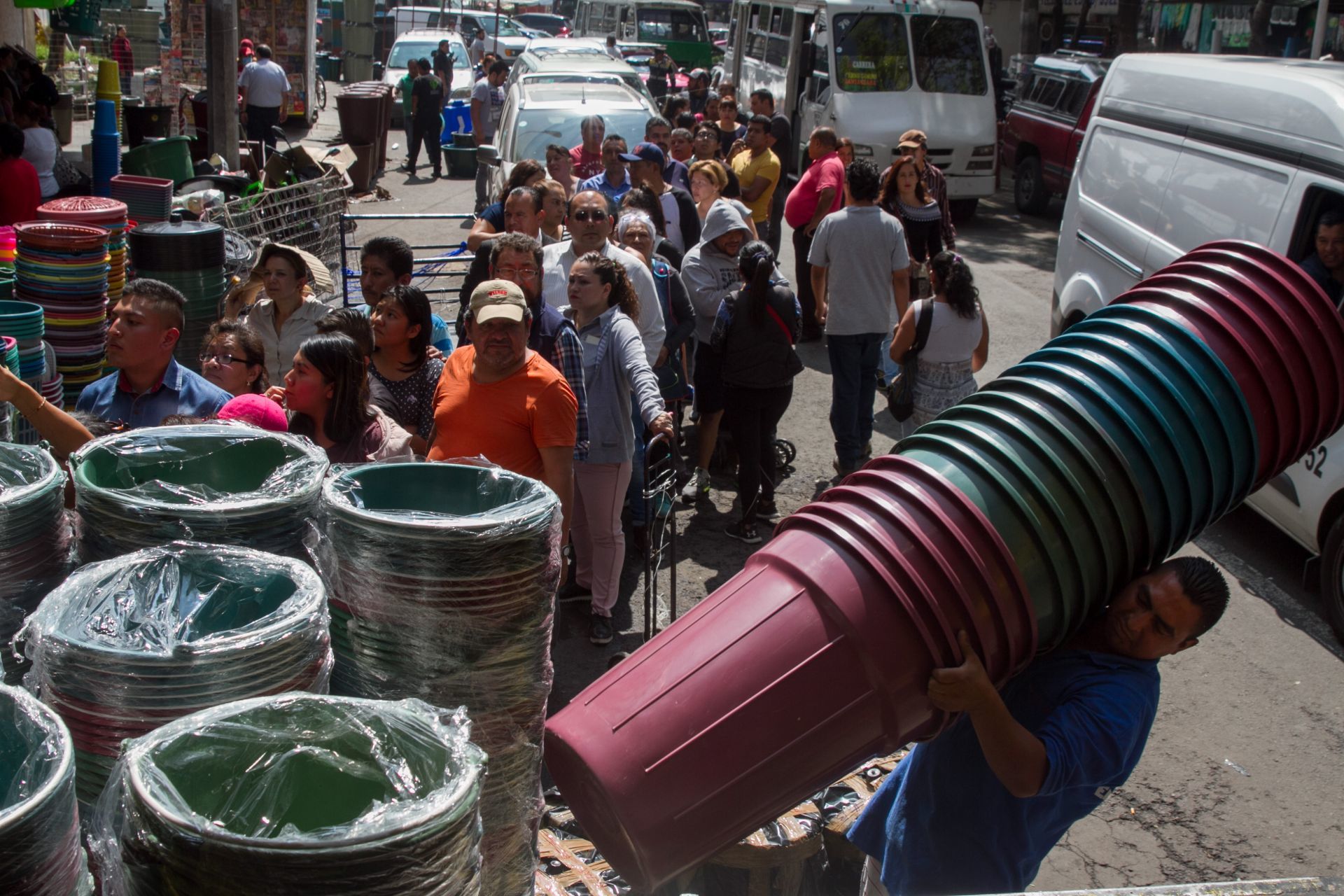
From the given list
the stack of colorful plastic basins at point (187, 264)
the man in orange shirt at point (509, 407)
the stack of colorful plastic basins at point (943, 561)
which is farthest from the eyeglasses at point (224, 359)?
the stack of colorful plastic basins at point (943, 561)

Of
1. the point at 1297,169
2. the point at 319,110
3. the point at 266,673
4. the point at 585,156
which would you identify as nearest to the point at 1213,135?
the point at 1297,169

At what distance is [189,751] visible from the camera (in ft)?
6.16

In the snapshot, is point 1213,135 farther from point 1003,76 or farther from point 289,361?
point 1003,76

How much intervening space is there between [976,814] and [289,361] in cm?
402

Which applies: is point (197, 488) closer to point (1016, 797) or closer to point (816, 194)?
point (1016, 797)

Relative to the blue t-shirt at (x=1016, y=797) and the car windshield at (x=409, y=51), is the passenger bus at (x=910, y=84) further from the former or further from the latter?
the blue t-shirt at (x=1016, y=797)

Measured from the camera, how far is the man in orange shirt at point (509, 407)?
4281 millimetres

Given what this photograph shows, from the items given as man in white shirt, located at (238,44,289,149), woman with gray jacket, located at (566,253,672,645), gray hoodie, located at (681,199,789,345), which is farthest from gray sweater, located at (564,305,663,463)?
man in white shirt, located at (238,44,289,149)

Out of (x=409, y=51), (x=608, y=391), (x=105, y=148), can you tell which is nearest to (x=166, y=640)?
(x=608, y=391)

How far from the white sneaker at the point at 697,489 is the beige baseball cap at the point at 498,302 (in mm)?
3125

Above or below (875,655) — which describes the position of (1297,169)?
above

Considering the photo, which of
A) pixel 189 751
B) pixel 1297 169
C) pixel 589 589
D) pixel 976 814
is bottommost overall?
pixel 589 589

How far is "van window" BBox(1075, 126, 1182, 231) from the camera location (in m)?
7.55

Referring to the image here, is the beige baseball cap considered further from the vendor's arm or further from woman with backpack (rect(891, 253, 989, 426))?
woman with backpack (rect(891, 253, 989, 426))
